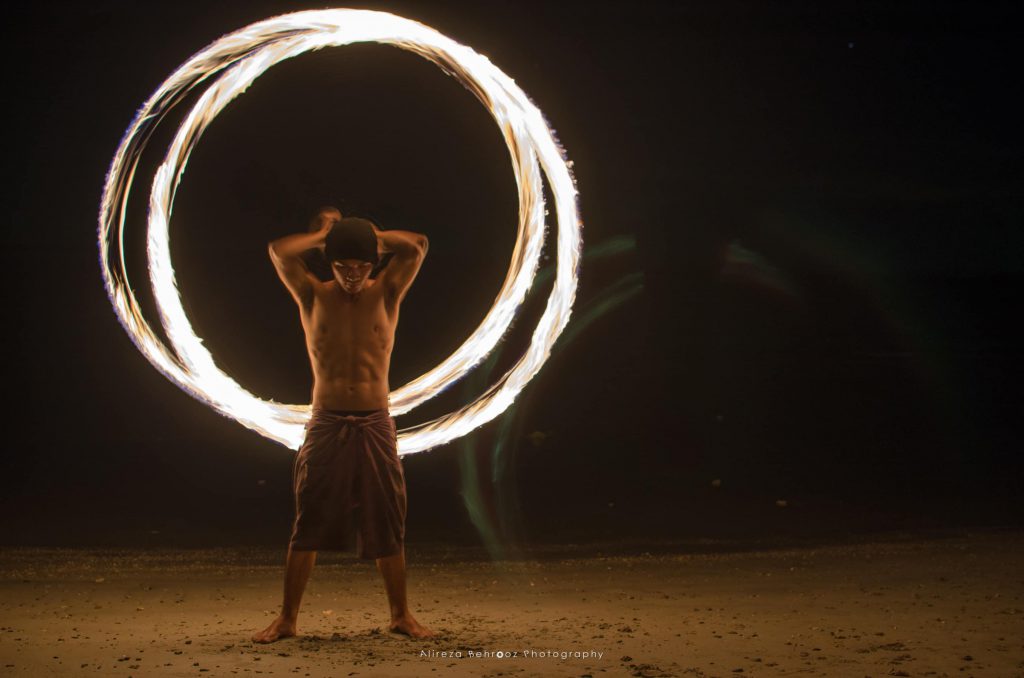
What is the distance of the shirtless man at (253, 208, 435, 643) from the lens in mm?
5680

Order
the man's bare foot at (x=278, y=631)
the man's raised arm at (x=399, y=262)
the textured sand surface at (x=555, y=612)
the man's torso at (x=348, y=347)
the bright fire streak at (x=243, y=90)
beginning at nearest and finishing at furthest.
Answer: the textured sand surface at (x=555, y=612) < the man's bare foot at (x=278, y=631) < the man's torso at (x=348, y=347) < the man's raised arm at (x=399, y=262) < the bright fire streak at (x=243, y=90)

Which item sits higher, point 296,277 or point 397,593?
point 296,277

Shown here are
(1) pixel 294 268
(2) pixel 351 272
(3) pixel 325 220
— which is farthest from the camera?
Answer: (3) pixel 325 220

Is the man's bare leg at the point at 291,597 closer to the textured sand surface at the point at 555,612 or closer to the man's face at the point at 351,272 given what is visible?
the textured sand surface at the point at 555,612

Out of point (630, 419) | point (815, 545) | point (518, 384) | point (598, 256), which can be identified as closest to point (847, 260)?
point (598, 256)

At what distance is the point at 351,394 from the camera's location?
19.0 feet

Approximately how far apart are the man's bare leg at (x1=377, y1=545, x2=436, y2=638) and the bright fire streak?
1.28m

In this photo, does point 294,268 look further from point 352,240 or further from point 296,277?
point 352,240

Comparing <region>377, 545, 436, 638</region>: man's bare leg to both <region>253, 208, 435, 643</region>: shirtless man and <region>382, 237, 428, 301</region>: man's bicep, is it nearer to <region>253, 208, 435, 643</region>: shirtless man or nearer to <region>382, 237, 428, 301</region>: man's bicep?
<region>253, 208, 435, 643</region>: shirtless man

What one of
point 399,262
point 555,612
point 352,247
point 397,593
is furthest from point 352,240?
point 555,612

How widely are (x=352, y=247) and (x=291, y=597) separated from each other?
1.55 metres

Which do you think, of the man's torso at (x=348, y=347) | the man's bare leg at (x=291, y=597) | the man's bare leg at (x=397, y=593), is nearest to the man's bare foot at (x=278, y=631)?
the man's bare leg at (x=291, y=597)

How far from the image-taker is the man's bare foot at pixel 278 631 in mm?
5551

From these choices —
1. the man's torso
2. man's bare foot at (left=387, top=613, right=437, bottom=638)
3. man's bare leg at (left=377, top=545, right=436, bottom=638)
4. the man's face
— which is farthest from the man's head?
man's bare foot at (left=387, top=613, right=437, bottom=638)
